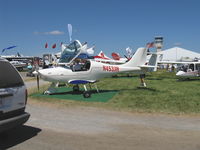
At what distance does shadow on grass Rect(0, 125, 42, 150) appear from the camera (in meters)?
4.67

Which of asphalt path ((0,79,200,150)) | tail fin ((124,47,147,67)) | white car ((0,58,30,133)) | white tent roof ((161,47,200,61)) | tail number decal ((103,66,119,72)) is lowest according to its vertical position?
asphalt path ((0,79,200,150))

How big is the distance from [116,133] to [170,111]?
3378 mm

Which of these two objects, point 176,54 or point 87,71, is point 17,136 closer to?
point 87,71

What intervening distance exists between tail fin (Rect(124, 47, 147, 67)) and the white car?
9.43 m

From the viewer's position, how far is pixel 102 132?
565 cm

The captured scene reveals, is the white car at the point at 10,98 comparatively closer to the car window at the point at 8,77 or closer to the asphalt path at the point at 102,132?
the car window at the point at 8,77

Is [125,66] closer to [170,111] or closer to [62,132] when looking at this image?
[170,111]

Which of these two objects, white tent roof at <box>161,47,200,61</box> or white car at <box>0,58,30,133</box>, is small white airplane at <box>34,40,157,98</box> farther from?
white tent roof at <box>161,47,200,61</box>

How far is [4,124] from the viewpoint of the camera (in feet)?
13.8

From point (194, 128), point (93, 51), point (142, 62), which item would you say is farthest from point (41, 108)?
point (93, 51)

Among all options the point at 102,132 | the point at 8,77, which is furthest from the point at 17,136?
the point at 102,132

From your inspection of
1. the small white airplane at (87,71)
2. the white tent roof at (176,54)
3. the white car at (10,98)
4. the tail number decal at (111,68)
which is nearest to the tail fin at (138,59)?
the small white airplane at (87,71)

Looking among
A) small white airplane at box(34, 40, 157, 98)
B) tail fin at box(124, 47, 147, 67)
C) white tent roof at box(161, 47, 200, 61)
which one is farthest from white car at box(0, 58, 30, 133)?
white tent roof at box(161, 47, 200, 61)

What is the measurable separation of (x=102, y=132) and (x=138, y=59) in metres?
8.68
